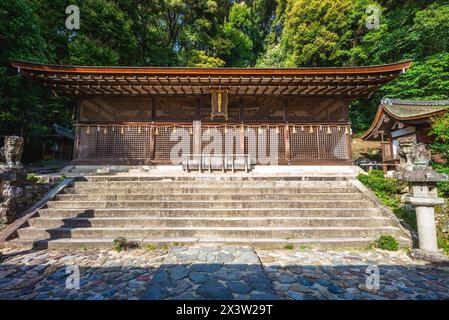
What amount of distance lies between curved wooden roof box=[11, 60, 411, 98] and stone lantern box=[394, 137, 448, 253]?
547cm

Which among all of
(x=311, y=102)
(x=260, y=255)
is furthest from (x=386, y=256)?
(x=311, y=102)

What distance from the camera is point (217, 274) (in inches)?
153

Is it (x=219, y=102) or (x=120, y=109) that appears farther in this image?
(x=120, y=109)

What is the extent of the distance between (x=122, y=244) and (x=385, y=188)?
30.2 feet

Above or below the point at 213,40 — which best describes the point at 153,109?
below

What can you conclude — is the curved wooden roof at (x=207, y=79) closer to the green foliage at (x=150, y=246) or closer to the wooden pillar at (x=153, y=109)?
the wooden pillar at (x=153, y=109)

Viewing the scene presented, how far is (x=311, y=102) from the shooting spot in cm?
1107

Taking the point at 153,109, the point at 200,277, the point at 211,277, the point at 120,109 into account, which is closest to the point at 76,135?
the point at 120,109

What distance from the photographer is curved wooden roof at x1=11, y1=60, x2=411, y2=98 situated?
8805 mm

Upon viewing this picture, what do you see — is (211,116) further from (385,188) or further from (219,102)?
(385,188)

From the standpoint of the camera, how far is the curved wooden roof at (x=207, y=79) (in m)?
8.80

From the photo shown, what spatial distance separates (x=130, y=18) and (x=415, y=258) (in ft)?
86.8

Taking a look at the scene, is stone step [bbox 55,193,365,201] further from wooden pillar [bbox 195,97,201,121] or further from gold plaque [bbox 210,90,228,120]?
wooden pillar [bbox 195,97,201,121]

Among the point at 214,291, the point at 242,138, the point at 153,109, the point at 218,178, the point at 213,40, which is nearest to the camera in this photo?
the point at 214,291
